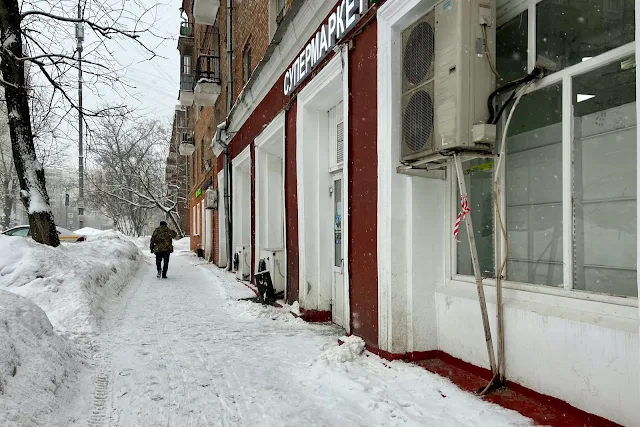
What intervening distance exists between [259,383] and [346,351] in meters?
0.94

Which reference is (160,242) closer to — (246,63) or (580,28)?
(246,63)

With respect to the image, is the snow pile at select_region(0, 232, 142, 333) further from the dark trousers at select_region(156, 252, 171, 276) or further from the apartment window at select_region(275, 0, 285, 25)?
the apartment window at select_region(275, 0, 285, 25)

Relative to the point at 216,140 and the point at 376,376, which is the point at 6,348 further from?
the point at 216,140

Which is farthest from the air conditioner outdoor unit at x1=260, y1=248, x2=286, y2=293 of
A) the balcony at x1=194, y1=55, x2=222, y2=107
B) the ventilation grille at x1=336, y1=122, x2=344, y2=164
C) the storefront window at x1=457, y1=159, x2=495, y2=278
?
the balcony at x1=194, y1=55, x2=222, y2=107

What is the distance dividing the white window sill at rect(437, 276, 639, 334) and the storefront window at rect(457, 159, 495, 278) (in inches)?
11.5

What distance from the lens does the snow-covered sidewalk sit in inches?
126

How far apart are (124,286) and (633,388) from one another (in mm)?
10045

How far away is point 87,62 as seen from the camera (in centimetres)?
1032

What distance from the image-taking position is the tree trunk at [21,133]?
9.69 m

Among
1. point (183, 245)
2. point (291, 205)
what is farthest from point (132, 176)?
point (291, 205)

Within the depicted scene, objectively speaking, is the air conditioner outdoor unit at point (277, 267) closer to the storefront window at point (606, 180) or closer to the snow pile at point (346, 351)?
the snow pile at point (346, 351)

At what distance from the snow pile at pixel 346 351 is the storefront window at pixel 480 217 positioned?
1289mm

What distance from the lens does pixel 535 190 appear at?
3461 mm

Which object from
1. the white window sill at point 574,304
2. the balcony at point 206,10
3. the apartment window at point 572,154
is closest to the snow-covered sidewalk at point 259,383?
the white window sill at point 574,304
